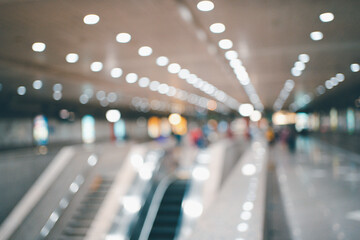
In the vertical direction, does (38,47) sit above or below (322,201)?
above

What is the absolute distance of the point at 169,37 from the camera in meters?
7.24

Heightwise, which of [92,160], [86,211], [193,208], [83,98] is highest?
[83,98]

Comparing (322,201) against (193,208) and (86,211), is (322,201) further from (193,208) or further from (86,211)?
(86,211)

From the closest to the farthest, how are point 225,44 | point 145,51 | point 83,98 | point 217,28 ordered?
point 217,28, point 225,44, point 145,51, point 83,98

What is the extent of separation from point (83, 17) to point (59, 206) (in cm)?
494

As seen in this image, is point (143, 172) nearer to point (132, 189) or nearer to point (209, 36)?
point (132, 189)

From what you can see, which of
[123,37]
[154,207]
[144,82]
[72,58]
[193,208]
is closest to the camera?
[123,37]

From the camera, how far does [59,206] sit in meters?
8.32

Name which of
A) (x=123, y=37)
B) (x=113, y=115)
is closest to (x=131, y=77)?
(x=123, y=37)

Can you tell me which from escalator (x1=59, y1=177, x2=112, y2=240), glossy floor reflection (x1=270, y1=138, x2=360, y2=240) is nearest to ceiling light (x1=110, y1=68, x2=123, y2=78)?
escalator (x1=59, y1=177, x2=112, y2=240)

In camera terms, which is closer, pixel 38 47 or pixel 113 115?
pixel 38 47

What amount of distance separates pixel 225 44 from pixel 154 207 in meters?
6.93

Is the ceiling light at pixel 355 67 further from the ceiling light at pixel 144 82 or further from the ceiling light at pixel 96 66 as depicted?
the ceiling light at pixel 96 66

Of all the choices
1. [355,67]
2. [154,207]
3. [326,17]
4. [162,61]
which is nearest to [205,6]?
[326,17]
